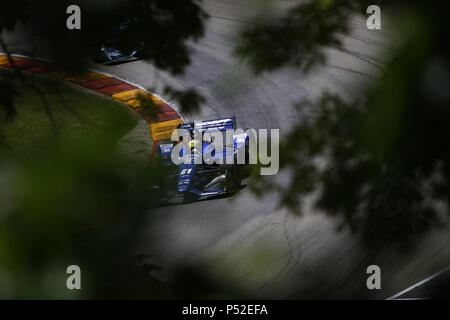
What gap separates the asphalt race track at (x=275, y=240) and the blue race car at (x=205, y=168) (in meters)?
0.29

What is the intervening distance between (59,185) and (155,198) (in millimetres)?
726

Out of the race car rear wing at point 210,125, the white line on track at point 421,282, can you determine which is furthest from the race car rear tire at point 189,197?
the white line on track at point 421,282

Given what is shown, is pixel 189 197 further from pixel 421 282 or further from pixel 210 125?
pixel 421 282

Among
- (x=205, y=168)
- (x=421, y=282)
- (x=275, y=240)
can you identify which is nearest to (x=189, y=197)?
(x=205, y=168)

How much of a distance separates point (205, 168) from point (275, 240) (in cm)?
190

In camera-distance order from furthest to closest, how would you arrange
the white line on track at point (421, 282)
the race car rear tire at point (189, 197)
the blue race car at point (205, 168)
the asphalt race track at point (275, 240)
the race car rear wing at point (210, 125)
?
the race car rear wing at point (210, 125), the race car rear tire at point (189, 197), the blue race car at point (205, 168), the white line on track at point (421, 282), the asphalt race track at point (275, 240)

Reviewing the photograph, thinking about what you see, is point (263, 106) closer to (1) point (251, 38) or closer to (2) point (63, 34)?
(1) point (251, 38)

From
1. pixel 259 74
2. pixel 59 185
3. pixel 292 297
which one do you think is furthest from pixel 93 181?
pixel 259 74

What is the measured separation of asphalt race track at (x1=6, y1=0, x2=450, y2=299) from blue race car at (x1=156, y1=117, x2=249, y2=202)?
0.29 metres

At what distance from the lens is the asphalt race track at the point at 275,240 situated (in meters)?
6.69

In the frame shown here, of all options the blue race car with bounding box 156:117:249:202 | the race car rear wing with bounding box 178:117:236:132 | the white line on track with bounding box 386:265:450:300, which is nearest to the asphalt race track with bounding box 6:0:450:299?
the white line on track with bounding box 386:265:450:300

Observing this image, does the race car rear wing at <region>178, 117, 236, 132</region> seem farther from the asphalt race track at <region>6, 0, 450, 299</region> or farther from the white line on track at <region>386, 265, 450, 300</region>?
the white line on track at <region>386, 265, 450, 300</region>

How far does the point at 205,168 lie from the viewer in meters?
8.84

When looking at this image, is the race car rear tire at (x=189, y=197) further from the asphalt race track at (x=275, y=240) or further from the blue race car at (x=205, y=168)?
the asphalt race track at (x=275, y=240)
